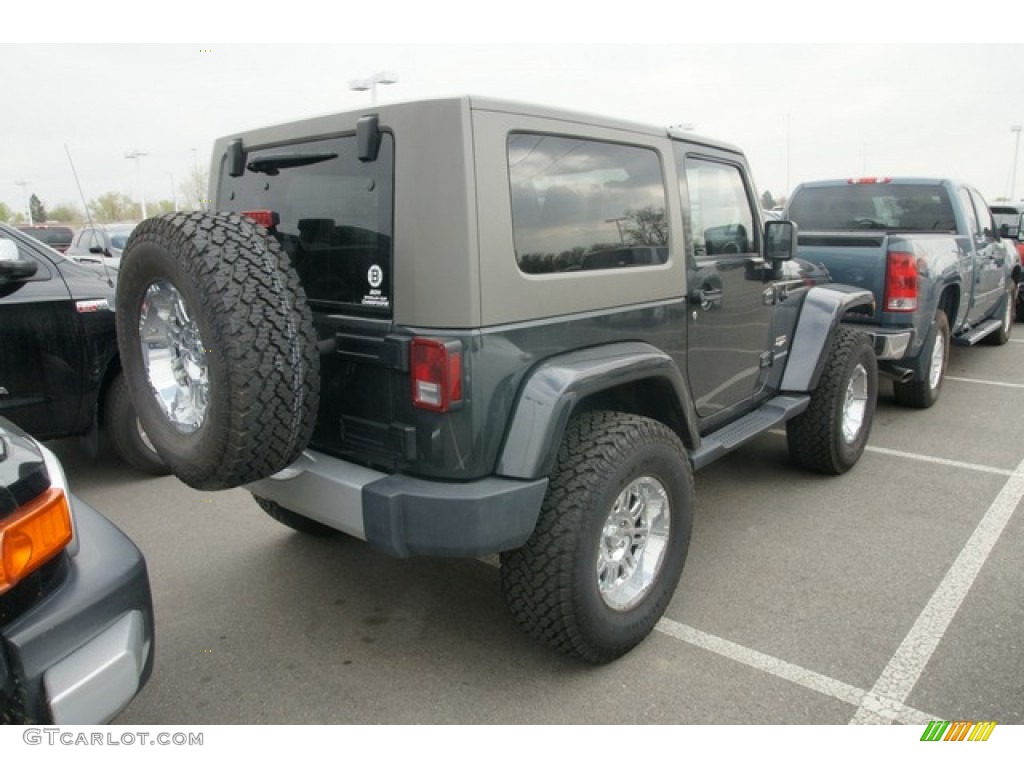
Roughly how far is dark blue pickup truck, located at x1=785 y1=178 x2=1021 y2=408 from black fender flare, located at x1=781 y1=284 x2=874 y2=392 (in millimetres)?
898

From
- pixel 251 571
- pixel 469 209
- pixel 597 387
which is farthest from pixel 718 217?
pixel 251 571

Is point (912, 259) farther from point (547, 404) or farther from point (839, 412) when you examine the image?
point (547, 404)

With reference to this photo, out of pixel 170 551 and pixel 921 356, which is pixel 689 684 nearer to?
pixel 170 551

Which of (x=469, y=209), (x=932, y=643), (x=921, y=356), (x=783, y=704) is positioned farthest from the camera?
(x=921, y=356)

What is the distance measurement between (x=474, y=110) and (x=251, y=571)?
2434 mm

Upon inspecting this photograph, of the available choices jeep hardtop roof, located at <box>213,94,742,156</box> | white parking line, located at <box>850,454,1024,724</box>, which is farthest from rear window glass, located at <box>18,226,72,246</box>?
white parking line, located at <box>850,454,1024,724</box>

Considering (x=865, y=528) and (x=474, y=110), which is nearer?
(x=474, y=110)

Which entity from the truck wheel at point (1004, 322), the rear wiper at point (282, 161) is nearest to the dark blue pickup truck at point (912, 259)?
the truck wheel at point (1004, 322)

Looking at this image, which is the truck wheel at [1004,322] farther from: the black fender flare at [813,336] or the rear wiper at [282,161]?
the rear wiper at [282,161]

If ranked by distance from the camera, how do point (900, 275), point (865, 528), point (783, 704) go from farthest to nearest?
point (900, 275) < point (865, 528) < point (783, 704)

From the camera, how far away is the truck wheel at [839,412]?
4246 millimetres

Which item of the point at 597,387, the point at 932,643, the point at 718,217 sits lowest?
the point at 932,643

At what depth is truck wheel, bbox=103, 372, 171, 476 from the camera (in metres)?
4.59

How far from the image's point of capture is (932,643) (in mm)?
2770
